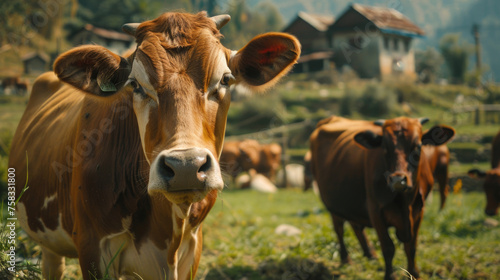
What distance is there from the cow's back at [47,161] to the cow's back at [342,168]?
3.40m

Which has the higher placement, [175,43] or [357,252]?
[175,43]

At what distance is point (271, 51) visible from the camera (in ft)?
10.0

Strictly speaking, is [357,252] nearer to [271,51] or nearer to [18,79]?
[271,51]

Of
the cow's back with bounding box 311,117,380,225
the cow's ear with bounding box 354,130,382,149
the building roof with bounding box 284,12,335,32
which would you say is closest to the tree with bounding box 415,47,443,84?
the building roof with bounding box 284,12,335,32

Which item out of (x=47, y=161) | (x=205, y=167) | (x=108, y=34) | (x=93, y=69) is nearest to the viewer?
(x=205, y=167)

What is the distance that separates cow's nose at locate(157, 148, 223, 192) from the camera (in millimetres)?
2109

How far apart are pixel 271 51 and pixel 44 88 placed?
115 inches

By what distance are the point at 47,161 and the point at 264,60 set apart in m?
1.87

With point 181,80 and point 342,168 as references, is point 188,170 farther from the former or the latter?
point 342,168

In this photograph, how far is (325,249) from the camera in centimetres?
634

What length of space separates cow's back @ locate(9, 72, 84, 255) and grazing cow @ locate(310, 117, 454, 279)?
3.07 m

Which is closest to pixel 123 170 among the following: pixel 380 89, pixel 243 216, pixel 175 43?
pixel 175 43

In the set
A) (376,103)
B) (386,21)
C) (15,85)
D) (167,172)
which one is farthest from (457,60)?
(167,172)

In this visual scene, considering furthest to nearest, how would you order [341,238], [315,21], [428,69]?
[428,69] < [315,21] < [341,238]
